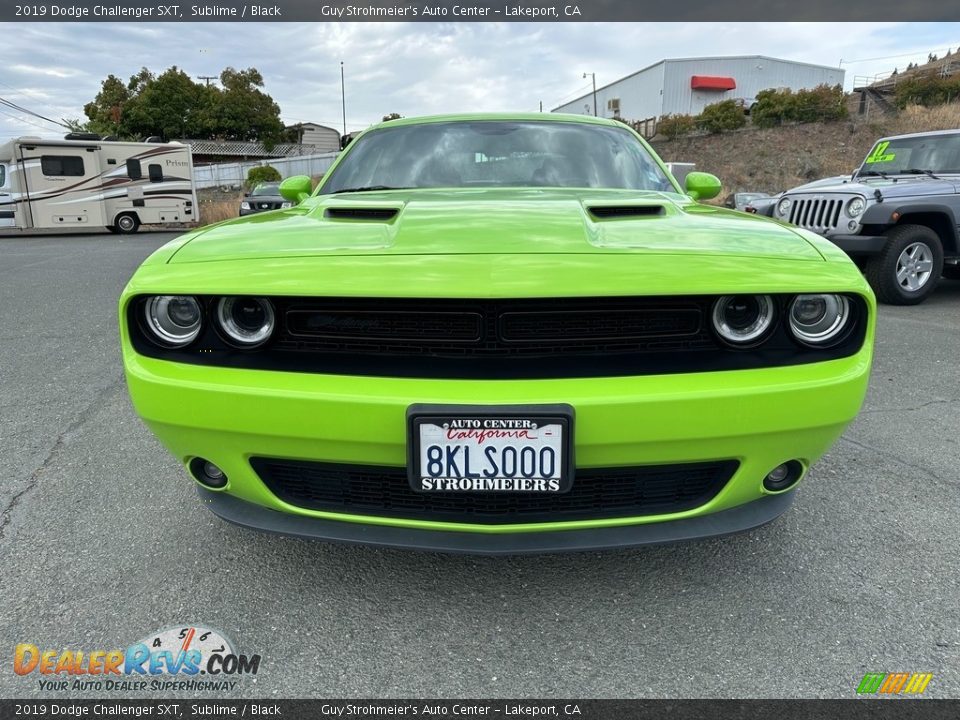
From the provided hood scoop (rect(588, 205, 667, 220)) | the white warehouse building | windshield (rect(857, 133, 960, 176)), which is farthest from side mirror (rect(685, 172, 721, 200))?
the white warehouse building

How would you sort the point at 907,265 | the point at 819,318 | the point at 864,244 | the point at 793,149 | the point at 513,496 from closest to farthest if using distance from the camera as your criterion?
the point at 513,496
the point at 819,318
the point at 864,244
the point at 907,265
the point at 793,149

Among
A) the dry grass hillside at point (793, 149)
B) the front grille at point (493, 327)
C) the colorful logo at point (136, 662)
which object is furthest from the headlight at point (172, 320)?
the dry grass hillside at point (793, 149)

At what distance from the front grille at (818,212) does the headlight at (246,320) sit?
6.50m

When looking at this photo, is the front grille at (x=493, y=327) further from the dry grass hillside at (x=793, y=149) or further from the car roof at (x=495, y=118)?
the dry grass hillside at (x=793, y=149)

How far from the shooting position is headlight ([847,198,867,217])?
20.4 ft

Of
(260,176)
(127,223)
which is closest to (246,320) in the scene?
(127,223)

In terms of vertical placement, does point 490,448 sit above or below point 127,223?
above

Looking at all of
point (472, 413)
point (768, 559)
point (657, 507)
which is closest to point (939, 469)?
point (768, 559)

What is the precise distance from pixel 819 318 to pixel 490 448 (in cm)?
96

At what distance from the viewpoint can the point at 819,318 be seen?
67.1 inches

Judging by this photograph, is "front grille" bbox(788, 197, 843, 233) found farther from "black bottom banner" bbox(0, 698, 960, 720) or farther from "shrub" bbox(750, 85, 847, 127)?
"shrub" bbox(750, 85, 847, 127)

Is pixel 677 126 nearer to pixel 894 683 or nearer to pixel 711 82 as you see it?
pixel 711 82

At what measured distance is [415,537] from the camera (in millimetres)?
1640

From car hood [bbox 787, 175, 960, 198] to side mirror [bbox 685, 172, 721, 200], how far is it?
4.23 m
